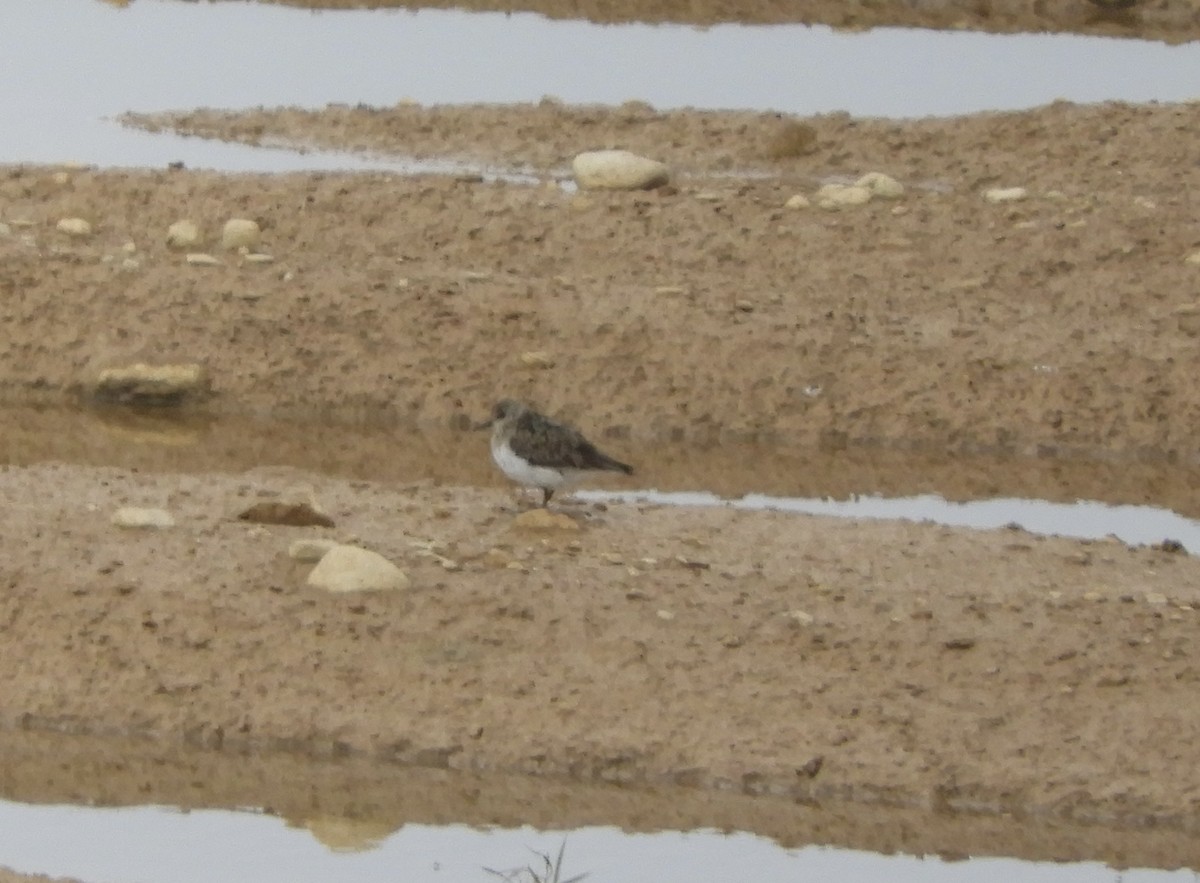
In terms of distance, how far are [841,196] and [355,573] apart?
734 centimetres

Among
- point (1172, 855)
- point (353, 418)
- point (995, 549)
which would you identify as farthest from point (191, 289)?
point (1172, 855)

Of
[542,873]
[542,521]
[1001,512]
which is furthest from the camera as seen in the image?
[1001,512]

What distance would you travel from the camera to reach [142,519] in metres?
10.6

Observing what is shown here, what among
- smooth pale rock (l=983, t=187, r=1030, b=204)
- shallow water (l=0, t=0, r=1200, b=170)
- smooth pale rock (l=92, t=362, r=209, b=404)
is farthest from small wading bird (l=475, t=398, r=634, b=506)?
shallow water (l=0, t=0, r=1200, b=170)

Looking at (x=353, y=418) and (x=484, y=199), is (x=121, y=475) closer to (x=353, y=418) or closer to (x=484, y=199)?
(x=353, y=418)

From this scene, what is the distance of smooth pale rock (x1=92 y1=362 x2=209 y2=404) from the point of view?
46.4 feet

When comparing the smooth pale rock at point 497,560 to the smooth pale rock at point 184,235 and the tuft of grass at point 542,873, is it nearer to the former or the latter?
the tuft of grass at point 542,873

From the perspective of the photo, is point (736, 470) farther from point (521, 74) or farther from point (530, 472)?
point (521, 74)

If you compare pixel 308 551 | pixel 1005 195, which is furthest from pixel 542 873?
pixel 1005 195

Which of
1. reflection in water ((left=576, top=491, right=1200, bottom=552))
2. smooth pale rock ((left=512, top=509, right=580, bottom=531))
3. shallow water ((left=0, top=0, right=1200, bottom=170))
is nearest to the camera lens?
smooth pale rock ((left=512, top=509, right=580, bottom=531))

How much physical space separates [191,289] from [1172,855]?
24.5ft

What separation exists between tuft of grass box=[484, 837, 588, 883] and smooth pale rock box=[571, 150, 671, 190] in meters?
9.16

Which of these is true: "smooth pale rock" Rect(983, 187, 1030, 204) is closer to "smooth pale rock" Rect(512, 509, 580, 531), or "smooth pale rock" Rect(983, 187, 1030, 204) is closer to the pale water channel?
the pale water channel

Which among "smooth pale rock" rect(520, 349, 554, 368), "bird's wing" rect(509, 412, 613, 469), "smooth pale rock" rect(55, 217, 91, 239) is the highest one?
"bird's wing" rect(509, 412, 613, 469)
